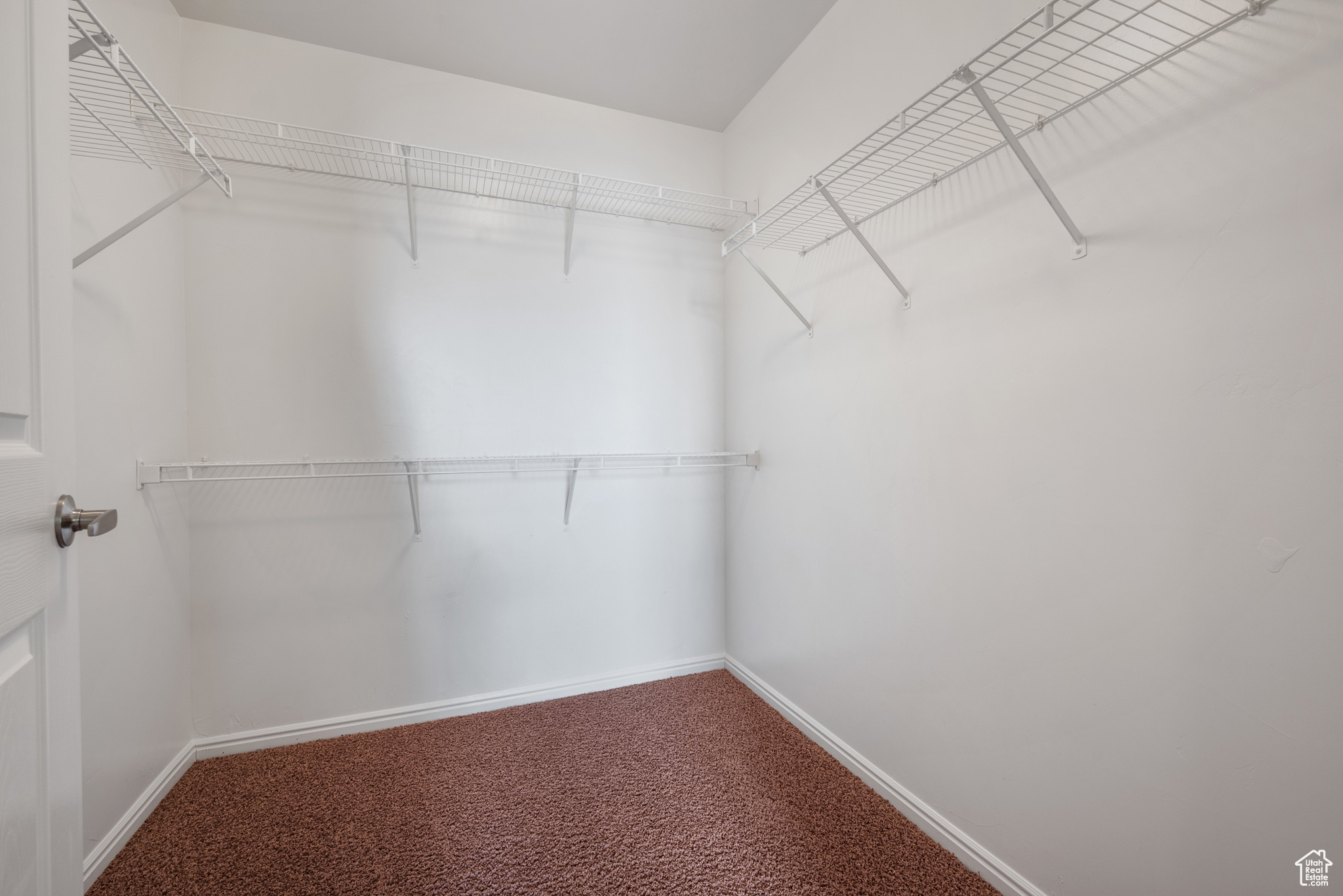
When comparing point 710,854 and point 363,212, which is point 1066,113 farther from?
point 363,212

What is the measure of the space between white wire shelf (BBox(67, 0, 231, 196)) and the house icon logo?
2301 millimetres

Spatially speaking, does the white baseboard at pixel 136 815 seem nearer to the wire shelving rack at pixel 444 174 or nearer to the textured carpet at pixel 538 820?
the textured carpet at pixel 538 820

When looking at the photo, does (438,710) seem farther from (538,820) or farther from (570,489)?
(570,489)

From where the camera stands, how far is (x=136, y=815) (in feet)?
5.03

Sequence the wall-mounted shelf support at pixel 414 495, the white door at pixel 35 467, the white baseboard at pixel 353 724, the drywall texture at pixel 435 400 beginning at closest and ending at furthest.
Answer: the white door at pixel 35 467, the white baseboard at pixel 353 724, the drywall texture at pixel 435 400, the wall-mounted shelf support at pixel 414 495

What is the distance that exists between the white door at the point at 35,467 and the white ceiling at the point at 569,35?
139 centimetres

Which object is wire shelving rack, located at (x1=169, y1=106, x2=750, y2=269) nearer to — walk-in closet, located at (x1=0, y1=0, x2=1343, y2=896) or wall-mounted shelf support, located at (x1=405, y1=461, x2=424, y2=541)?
walk-in closet, located at (x1=0, y1=0, x2=1343, y2=896)

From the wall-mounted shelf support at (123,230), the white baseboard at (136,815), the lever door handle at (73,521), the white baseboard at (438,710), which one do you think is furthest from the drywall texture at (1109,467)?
the white baseboard at (136,815)

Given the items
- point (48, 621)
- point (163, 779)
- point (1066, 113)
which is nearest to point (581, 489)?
point (163, 779)

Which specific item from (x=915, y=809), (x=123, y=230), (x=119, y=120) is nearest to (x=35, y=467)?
(x=123, y=230)

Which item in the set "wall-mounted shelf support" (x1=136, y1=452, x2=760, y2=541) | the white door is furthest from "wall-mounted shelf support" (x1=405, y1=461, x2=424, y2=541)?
the white door

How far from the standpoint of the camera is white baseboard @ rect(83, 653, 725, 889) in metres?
1.48

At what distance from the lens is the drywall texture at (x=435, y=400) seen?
188 cm

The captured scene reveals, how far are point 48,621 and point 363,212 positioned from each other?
5.63 feet
